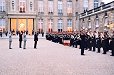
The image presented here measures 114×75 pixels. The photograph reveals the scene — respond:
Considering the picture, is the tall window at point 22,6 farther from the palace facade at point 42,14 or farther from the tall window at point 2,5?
the tall window at point 2,5

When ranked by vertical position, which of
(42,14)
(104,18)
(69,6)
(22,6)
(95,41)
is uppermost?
(69,6)

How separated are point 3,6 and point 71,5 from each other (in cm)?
1544

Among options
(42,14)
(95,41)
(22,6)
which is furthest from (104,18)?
(22,6)

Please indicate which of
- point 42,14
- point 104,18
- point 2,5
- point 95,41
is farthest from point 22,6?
point 95,41

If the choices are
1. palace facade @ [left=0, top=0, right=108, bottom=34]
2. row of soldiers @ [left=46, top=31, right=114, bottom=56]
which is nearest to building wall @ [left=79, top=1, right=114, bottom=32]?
row of soldiers @ [left=46, top=31, right=114, bottom=56]

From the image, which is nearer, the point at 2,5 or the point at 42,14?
the point at 2,5

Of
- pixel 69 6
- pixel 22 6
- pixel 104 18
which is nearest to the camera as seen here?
pixel 104 18

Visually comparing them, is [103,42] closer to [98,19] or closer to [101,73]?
[101,73]

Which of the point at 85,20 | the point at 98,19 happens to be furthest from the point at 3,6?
the point at 98,19

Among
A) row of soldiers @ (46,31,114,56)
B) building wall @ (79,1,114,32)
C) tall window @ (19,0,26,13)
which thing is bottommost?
row of soldiers @ (46,31,114,56)

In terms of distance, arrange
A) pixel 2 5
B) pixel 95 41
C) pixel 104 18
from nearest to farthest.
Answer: pixel 95 41
pixel 104 18
pixel 2 5

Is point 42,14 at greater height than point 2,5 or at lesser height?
lesser

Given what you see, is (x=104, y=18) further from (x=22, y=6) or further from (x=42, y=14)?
(x=22, y=6)

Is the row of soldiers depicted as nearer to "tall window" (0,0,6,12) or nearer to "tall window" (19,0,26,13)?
"tall window" (0,0,6,12)
